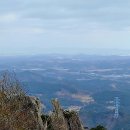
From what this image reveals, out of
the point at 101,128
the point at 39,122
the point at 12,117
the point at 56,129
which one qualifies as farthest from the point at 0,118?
the point at 101,128

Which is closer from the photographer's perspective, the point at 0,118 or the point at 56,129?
the point at 0,118

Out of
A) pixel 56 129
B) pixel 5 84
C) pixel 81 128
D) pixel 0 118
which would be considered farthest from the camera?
pixel 81 128

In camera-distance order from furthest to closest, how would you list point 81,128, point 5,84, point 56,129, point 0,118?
1. point 81,128
2. point 56,129
3. point 5,84
4. point 0,118

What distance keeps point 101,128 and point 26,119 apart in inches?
677

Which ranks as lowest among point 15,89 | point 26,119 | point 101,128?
point 101,128

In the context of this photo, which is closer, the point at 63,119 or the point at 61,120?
the point at 61,120

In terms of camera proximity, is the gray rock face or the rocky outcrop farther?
the gray rock face

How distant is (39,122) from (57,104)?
259 inches

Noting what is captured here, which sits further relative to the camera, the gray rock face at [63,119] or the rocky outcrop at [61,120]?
the gray rock face at [63,119]

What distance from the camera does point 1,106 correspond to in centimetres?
4144

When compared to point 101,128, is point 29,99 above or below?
above

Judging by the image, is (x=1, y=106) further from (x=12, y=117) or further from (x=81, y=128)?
(x=81, y=128)

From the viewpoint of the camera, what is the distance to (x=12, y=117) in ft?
136

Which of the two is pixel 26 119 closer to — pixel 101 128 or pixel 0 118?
pixel 0 118
